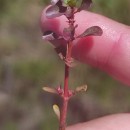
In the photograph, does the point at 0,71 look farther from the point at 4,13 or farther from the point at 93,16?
the point at 93,16

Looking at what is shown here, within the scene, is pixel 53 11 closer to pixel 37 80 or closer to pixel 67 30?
pixel 67 30

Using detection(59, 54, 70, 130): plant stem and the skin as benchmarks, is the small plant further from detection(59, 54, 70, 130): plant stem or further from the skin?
the skin

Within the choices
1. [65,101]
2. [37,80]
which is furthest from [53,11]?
[37,80]

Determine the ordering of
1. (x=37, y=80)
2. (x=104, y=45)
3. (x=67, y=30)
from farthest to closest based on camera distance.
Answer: (x=37, y=80), (x=104, y=45), (x=67, y=30)

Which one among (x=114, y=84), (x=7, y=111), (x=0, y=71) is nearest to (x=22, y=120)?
(x=7, y=111)

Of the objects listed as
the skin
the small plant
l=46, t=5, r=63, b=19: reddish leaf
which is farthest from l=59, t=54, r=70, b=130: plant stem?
the skin

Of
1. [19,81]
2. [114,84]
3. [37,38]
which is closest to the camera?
[114,84]
